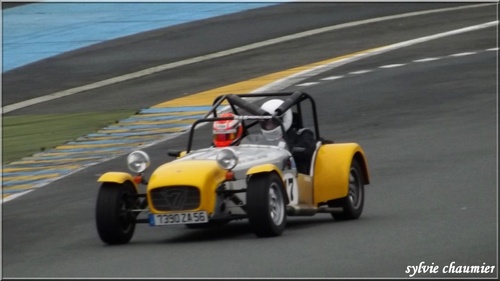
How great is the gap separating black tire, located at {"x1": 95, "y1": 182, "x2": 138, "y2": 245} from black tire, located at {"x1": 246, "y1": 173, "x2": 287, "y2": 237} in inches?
48.4

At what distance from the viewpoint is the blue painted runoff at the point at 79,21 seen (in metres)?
30.1

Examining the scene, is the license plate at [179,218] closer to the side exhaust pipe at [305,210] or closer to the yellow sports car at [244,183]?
the yellow sports car at [244,183]

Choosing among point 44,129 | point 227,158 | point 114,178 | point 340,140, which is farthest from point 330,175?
point 44,129

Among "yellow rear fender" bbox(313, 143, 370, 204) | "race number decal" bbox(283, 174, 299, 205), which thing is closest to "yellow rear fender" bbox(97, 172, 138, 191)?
"race number decal" bbox(283, 174, 299, 205)

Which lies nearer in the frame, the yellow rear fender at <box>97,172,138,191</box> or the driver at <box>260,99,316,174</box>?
the yellow rear fender at <box>97,172,138,191</box>

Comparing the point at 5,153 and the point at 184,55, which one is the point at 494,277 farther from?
the point at 184,55

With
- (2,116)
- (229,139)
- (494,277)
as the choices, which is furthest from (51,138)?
(494,277)

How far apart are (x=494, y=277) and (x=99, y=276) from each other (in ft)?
9.96

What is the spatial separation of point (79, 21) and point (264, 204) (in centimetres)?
2284

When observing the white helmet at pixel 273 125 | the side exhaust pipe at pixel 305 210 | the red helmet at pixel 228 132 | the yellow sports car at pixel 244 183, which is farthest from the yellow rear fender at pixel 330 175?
the red helmet at pixel 228 132

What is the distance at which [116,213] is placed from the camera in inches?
448

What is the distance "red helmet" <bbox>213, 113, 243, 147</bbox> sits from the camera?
489 inches

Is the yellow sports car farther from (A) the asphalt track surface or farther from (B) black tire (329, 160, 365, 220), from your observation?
(A) the asphalt track surface

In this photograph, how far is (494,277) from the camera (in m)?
9.09
